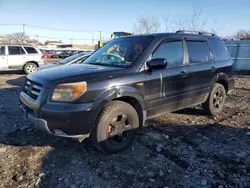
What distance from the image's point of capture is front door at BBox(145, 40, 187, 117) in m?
3.76

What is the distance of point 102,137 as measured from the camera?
3.25m

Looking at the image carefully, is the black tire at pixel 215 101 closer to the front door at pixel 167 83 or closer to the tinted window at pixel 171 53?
the front door at pixel 167 83

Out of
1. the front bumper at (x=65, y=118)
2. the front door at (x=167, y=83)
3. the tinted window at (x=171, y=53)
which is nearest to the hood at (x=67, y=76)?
the front bumper at (x=65, y=118)

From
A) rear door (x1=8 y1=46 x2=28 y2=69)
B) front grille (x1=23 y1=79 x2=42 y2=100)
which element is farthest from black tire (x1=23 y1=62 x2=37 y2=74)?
front grille (x1=23 y1=79 x2=42 y2=100)

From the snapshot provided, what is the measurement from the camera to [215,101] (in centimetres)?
536

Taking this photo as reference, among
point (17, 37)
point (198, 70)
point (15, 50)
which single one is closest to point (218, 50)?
point (198, 70)

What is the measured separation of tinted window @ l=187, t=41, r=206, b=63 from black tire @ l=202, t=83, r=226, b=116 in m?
0.87

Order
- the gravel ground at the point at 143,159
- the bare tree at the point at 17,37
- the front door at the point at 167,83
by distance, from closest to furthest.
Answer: the gravel ground at the point at 143,159
the front door at the point at 167,83
the bare tree at the point at 17,37

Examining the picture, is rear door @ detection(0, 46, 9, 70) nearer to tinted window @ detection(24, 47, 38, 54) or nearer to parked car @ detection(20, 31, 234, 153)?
tinted window @ detection(24, 47, 38, 54)

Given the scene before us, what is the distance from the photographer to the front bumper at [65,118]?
2.92 m

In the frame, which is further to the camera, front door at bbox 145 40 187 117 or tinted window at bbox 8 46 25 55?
tinted window at bbox 8 46 25 55

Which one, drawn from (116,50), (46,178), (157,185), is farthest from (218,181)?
(116,50)

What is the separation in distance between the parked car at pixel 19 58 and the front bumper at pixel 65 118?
35.9 ft

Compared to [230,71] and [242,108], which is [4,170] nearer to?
[230,71]
